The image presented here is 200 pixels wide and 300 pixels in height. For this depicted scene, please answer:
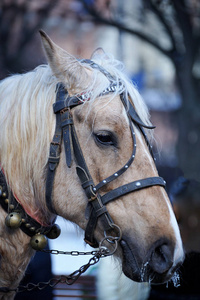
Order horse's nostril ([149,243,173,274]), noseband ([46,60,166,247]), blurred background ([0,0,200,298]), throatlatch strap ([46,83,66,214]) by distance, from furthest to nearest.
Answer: blurred background ([0,0,200,298]) < throatlatch strap ([46,83,66,214]) < noseband ([46,60,166,247]) < horse's nostril ([149,243,173,274])

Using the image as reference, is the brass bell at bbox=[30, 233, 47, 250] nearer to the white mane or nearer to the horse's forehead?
the white mane

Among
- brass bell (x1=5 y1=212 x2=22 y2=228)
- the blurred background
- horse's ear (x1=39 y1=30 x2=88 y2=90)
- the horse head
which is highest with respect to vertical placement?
horse's ear (x1=39 y1=30 x2=88 y2=90)

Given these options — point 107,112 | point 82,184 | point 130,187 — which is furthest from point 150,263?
point 107,112

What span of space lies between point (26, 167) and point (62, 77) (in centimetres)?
57

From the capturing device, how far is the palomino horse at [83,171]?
1.97 meters

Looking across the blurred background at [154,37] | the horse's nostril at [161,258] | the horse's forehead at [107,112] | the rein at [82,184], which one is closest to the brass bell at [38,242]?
the rein at [82,184]

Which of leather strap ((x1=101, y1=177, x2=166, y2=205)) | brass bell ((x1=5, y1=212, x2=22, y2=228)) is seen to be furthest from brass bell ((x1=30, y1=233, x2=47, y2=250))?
leather strap ((x1=101, y1=177, x2=166, y2=205))

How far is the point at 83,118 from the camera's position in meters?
2.15

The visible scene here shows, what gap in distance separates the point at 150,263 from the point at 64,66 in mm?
1182

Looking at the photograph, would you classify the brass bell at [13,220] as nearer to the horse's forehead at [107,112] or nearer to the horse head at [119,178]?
the horse head at [119,178]

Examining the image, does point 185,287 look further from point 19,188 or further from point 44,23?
point 44,23

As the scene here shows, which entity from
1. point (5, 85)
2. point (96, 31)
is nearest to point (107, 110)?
point (5, 85)

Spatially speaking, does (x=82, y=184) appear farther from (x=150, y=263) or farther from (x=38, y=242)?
(x=150, y=263)

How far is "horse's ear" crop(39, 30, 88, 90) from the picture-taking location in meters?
2.11
